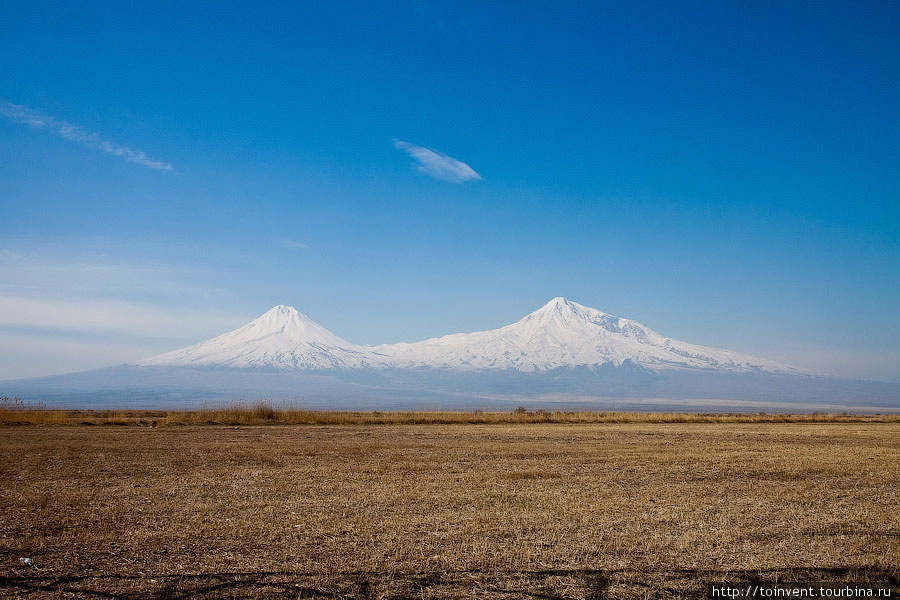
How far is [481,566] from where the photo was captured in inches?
337

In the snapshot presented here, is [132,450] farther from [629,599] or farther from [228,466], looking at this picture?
[629,599]

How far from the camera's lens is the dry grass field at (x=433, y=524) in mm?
7996

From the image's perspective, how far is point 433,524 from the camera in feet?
35.7

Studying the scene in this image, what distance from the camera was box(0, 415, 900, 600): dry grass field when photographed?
800 cm

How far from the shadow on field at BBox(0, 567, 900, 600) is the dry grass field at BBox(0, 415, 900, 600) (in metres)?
0.03

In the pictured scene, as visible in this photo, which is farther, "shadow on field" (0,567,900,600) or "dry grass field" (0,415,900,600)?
"dry grass field" (0,415,900,600)

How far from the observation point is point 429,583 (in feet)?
25.9

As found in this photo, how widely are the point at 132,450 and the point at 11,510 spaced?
420 inches

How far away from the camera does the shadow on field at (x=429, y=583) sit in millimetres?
7512

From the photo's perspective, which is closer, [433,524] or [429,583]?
[429,583]

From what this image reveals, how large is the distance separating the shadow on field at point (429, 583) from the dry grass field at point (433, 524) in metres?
0.03

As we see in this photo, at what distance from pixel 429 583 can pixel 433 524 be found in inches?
118

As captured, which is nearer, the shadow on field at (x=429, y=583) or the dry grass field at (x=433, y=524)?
the shadow on field at (x=429, y=583)

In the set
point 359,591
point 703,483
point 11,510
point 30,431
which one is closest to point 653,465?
point 703,483
